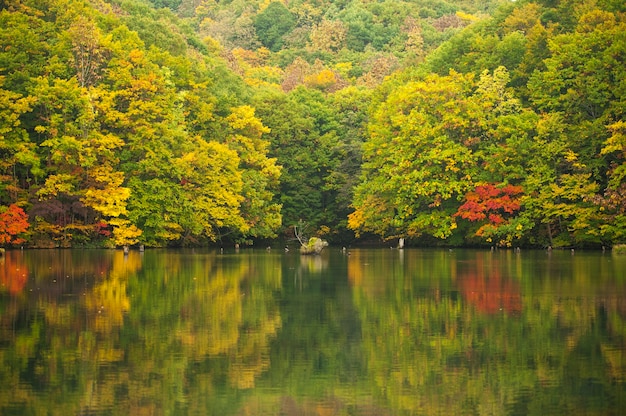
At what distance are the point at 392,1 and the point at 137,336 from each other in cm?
11252

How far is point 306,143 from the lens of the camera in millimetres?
75750

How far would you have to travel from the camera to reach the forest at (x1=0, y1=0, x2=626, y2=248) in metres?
54.5

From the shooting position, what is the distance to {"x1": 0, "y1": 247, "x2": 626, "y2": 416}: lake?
40.2 feet

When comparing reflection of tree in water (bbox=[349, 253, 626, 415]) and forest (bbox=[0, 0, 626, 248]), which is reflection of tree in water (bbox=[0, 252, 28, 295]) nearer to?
reflection of tree in water (bbox=[349, 253, 626, 415])

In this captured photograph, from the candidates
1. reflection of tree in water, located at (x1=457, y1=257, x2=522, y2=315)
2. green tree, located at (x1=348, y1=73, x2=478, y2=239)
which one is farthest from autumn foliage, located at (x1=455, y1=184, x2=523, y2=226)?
reflection of tree in water, located at (x1=457, y1=257, x2=522, y2=315)

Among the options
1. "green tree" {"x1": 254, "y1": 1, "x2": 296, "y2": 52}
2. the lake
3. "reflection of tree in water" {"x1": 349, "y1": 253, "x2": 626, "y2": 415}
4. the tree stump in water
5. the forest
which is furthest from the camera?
"green tree" {"x1": 254, "y1": 1, "x2": 296, "y2": 52}

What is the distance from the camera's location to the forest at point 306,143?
5447 centimetres

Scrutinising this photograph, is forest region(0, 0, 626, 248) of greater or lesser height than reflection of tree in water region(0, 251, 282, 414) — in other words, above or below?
above

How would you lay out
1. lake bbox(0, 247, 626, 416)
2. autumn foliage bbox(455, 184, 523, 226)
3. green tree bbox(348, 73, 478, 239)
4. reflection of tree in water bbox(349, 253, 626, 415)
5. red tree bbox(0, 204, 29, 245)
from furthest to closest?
green tree bbox(348, 73, 478, 239)
autumn foliage bbox(455, 184, 523, 226)
red tree bbox(0, 204, 29, 245)
reflection of tree in water bbox(349, 253, 626, 415)
lake bbox(0, 247, 626, 416)

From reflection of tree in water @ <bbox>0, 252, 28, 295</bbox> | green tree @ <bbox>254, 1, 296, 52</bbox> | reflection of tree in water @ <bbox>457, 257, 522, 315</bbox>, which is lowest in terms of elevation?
reflection of tree in water @ <bbox>457, 257, 522, 315</bbox>

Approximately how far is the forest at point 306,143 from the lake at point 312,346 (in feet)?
84.9

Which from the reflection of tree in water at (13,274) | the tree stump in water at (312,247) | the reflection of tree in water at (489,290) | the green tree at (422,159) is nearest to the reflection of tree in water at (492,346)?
the reflection of tree in water at (489,290)

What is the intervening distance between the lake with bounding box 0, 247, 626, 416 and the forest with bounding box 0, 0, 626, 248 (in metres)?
25.9

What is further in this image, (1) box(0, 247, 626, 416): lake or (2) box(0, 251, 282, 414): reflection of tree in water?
(2) box(0, 251, 282, 414): reflection of tree in water
